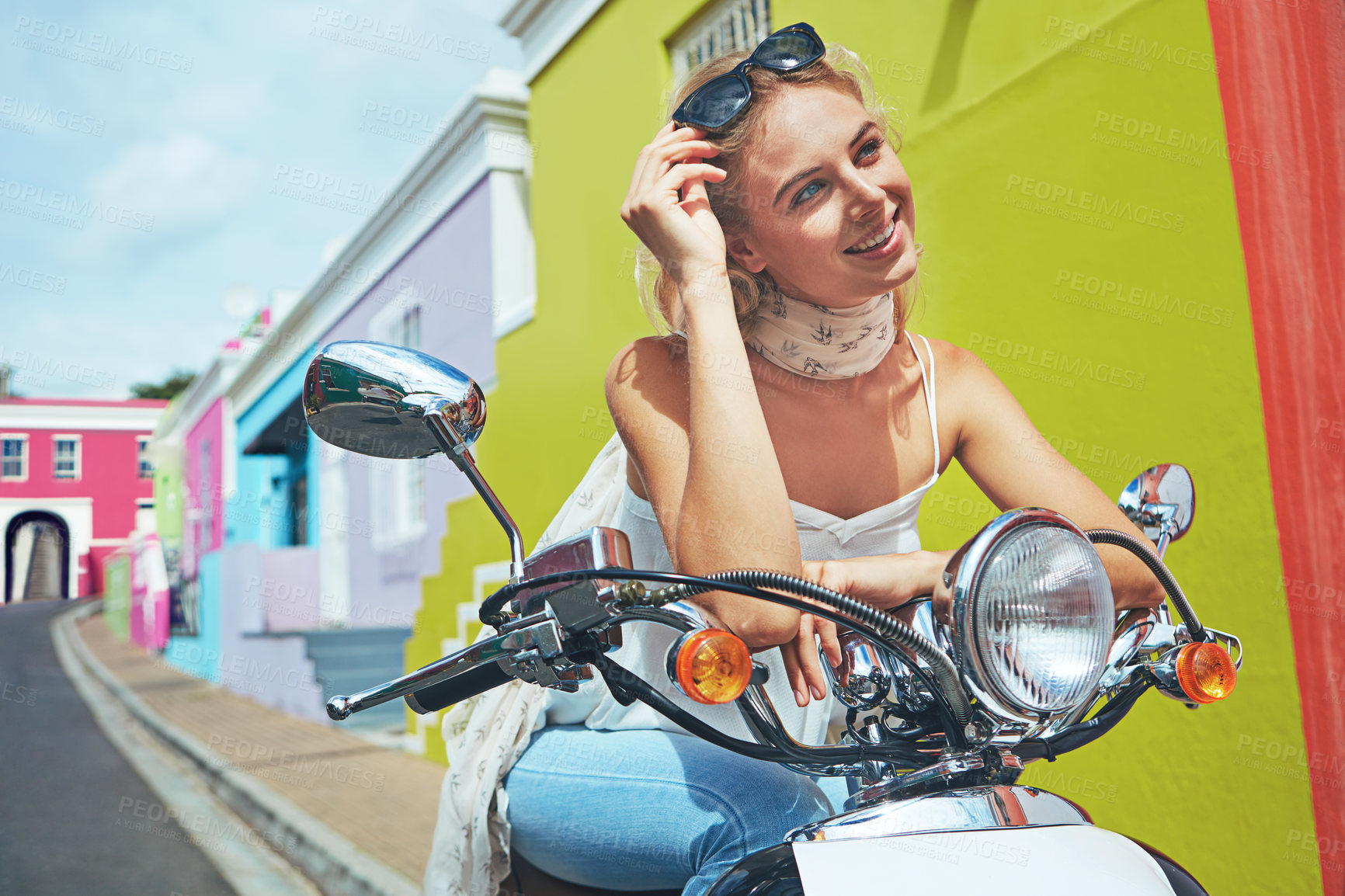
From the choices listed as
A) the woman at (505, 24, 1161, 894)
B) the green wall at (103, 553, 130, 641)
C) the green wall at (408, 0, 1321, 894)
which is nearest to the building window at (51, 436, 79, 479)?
the green wall at (103, 553, 130, 641)

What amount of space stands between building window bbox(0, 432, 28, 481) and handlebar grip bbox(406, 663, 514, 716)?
31.1 metres

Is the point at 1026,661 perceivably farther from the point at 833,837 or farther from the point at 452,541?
the point at 452,541

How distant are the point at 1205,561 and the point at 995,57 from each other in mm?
1836

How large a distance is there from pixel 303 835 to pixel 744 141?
5233mm

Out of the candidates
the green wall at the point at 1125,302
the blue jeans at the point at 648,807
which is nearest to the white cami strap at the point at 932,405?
the blue jeans at the point at 648,807

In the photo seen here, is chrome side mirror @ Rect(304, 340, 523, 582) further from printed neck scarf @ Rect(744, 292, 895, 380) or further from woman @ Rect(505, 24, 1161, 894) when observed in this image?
printed neck scarf @ Rect(744, 292, 895, 380)

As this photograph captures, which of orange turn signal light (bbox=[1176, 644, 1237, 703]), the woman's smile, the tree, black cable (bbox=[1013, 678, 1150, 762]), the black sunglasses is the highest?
the tree

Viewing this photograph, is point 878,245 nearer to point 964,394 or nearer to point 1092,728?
point 964,394

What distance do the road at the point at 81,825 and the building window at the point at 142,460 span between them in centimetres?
1882

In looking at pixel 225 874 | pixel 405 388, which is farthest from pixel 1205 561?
pixel 225 874

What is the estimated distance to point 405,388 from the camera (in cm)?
112

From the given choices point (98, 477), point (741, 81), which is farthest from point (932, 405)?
point (98, 477)

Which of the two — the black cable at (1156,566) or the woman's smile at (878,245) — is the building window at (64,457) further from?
the black cable at (1156,566)

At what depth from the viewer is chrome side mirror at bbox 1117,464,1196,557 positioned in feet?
4.53
